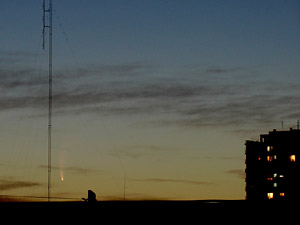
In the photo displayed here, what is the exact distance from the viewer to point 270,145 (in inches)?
6235

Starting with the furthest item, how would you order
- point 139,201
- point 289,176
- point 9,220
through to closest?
1. point 289,176
2. point 139,201
3. point 9,220

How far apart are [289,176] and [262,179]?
8667 millimetres

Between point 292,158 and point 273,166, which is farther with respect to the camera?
point 273,166

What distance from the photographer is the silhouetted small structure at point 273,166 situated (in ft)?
502

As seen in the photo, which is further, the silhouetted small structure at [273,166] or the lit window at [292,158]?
the silhouetted small structure at [273,166]

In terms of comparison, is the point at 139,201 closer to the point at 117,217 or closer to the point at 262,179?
the point at 117,217

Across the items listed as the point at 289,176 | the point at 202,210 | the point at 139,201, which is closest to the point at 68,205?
the point at 139,201

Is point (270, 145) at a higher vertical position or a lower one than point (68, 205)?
higher

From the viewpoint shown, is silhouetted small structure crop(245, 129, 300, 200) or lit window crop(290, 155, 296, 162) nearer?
lit window crop(290, 155, 296, 162)

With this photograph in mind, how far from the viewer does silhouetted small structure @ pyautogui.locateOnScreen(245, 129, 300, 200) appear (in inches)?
6024

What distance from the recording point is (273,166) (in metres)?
158

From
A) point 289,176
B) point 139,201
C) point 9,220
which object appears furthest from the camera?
point 289,176

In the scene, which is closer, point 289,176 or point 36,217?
point 36,217

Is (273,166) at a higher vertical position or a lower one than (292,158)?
lower
